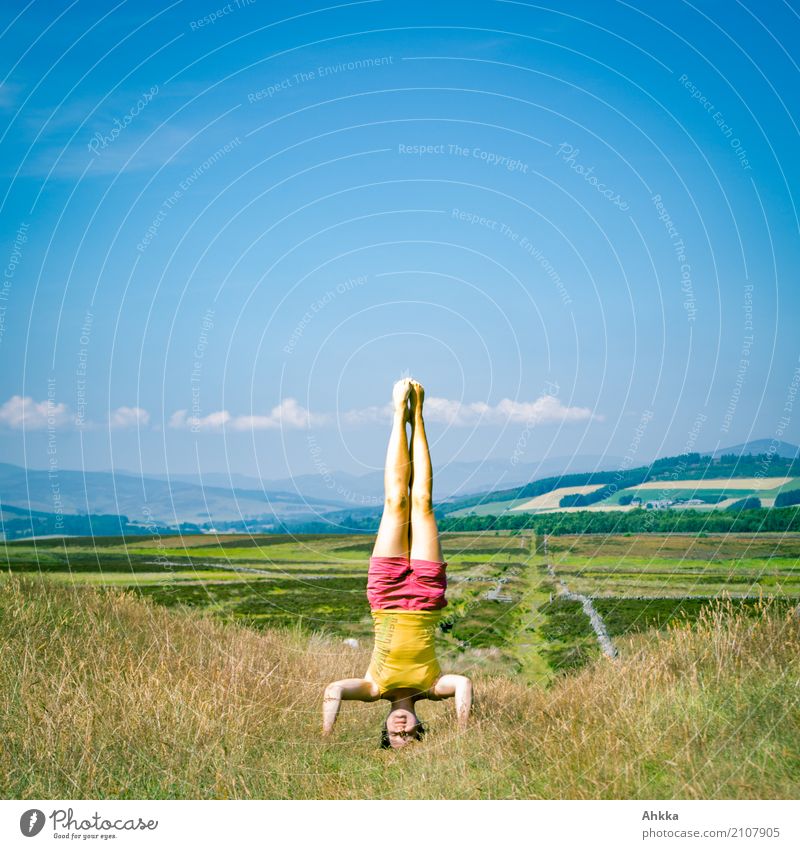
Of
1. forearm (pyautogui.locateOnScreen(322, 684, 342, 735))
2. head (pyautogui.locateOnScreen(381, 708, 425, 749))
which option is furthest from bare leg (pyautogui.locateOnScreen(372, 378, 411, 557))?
head (pyautogui.locateOnScreen(381, 708, 425, 749))

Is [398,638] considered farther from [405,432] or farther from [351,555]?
[351,555]

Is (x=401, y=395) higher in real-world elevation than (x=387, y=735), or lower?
higher

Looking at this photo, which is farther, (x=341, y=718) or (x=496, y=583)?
(x=496, y=583)

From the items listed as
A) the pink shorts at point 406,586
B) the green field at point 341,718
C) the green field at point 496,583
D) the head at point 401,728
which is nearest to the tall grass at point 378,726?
the green field at point 341,718

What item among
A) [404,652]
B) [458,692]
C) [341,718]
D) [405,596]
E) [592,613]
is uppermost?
[405,596]

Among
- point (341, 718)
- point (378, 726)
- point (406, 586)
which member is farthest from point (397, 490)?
point (378, 726)

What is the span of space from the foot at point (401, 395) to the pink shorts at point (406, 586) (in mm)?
1239

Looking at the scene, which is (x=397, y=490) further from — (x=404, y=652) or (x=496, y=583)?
(x=496, y=583)

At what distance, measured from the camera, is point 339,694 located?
6.40 metres

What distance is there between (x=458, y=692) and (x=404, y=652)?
0.53m

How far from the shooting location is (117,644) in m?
8.32

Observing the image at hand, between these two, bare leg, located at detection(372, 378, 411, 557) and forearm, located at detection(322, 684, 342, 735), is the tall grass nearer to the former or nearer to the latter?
forearm, located at detection(322, 684, 342, 735)

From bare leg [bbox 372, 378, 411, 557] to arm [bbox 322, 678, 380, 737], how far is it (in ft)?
3.35
